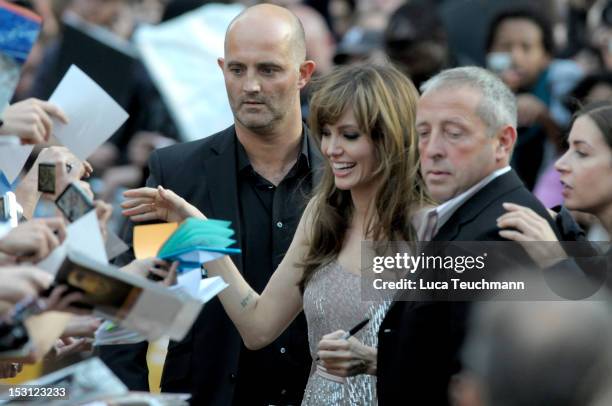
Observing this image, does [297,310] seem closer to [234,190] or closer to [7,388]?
[234,190]

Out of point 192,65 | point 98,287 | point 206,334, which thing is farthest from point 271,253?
point 192,65

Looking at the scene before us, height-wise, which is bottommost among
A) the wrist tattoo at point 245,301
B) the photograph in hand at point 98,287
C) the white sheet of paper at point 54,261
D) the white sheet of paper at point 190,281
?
the photograph in hand at point 98,287

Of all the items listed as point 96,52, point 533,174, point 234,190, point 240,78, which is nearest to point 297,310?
point 234,190

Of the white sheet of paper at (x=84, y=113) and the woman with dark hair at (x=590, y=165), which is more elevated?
the woman with dark hair at (x=590, y=165)

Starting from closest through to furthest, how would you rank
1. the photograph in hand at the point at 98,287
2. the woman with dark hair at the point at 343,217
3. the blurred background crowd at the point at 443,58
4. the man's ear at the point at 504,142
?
the photograph in hand at the point at 98,287 < the man's ear at the point at 504,142 < the woman with dark hair at the point at 343,217 < the blurred background crowd at the point at 443,58

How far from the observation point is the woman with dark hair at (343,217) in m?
4.61

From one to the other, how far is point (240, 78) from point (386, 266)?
136 cm

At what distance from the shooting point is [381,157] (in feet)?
15.5

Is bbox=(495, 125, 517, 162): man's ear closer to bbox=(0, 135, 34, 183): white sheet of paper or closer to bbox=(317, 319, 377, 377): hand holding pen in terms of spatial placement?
bbox=(317, 319, 377, 377): hand holding pen

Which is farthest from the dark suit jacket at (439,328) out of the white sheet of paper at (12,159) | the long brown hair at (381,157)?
the white sheet of paper at (12,159)

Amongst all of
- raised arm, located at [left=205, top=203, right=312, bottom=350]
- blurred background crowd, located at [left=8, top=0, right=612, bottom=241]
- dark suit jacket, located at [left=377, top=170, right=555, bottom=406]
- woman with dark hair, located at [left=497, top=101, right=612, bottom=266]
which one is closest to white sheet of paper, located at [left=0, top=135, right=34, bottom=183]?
raised arm, located at [left=205, top=203, right=312, bottom=350]

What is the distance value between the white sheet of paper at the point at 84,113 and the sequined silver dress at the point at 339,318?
918 millimetres

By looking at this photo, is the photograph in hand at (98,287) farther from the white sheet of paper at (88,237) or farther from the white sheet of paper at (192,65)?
the white sheet of paper at (192,65)

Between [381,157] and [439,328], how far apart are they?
930 mm
